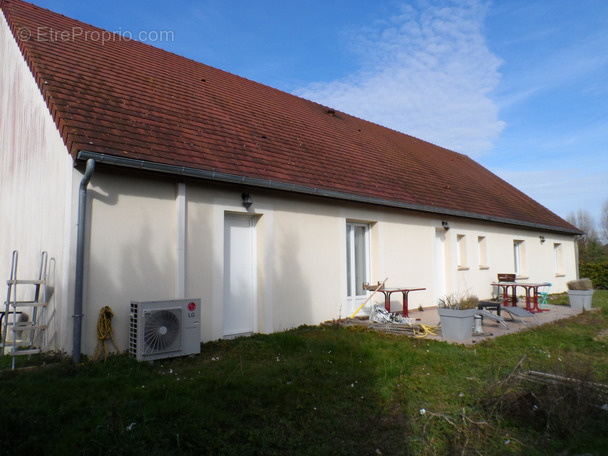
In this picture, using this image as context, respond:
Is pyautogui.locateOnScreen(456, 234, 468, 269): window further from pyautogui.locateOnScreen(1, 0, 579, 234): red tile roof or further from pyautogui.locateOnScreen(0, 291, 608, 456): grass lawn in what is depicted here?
pyautogui.locateOnScreen(0, 291, 608, 456): grass lawn

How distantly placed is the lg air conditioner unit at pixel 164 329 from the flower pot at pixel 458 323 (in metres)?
4.00

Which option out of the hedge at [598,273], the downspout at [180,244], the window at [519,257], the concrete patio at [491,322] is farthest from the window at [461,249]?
the hedge at [598,273]

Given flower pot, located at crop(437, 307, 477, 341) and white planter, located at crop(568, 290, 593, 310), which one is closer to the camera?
flower pot, located at crop(437, 307, 477, 341)

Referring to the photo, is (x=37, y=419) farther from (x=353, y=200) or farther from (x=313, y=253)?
(x=353, y=200)

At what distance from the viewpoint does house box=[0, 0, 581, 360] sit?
244 inches

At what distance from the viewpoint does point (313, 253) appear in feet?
28.7

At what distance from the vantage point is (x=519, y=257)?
15906mm

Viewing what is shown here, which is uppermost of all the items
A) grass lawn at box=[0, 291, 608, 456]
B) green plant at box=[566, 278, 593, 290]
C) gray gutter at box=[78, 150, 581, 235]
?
gray gutter at box=[78, 150, 581, 235]

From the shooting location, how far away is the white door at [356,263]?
9.71 metres

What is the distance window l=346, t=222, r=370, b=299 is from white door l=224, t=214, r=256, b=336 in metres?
2.60

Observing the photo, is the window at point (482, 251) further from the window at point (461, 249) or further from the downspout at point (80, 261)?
the downspout at point (80, 261)

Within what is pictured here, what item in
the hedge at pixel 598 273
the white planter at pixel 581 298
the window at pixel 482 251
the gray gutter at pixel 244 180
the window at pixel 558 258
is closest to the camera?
the gray gutter at pixel 244 180

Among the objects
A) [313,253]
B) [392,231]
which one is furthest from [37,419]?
[392,231]

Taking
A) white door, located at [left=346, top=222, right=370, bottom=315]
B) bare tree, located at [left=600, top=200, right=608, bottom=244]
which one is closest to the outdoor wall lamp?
white door, located at [left=346, top=222, right=370, bottom=315]
